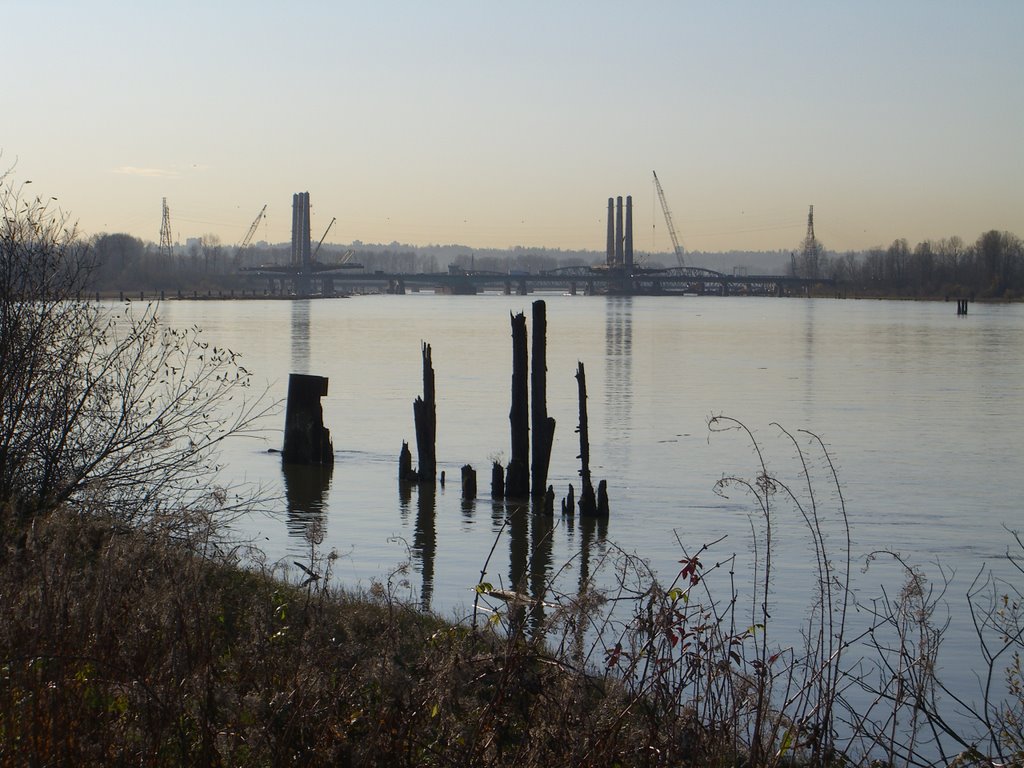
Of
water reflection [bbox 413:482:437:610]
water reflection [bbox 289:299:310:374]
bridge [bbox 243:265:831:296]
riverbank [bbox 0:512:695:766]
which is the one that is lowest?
water reflection [bbox 413:482:437:610]

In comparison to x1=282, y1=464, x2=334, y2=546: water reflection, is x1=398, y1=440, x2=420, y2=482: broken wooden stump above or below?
above

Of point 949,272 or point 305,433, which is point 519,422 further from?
point 949,272

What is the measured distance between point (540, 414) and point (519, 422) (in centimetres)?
58

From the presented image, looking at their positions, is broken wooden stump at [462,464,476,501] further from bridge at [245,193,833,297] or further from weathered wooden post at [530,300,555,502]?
bridge at [245,193,833,297]

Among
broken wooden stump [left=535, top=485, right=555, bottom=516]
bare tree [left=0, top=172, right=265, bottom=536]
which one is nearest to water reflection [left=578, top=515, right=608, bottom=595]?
broken wooden stump [left=535, top=485, right=555, bottom=516]

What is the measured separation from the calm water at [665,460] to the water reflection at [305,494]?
0.22 ft

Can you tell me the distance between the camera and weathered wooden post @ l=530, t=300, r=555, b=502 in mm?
17562

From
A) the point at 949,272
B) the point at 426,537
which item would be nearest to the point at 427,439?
the point at 426,537

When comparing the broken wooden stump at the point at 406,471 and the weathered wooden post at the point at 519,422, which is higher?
the weathered wooden post at the point at 519,422

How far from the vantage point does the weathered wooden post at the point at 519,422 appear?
17.9 meters

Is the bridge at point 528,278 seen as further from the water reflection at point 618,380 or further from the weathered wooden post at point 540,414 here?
the weathered wooden post at point 540,414

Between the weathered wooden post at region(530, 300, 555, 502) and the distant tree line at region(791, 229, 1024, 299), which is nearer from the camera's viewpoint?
the weathered wooden post at region(530, 300, 555, 502)

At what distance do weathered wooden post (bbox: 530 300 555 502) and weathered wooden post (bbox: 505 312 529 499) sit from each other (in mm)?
230

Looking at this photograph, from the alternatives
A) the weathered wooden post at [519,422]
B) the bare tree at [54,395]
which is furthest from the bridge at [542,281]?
the bare tree at [54,395]
